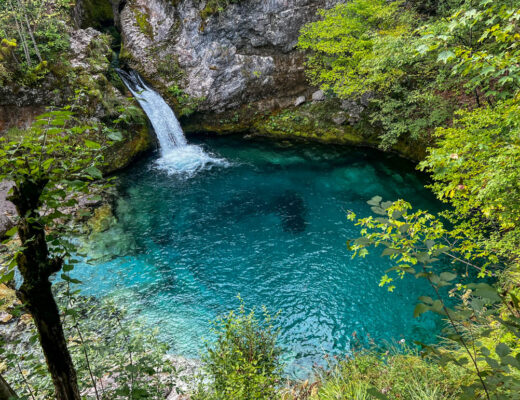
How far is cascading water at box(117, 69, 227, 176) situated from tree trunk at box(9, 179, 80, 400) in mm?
14257

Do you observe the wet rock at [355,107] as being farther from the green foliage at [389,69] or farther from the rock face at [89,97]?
the rock face at [89,97]

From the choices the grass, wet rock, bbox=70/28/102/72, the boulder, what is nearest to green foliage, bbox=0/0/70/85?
wet rock, bbox=70/28/102/72

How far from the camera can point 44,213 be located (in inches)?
90.1

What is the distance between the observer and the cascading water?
16781mm

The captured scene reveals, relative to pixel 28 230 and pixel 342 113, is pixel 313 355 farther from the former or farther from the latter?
pixel 342 113

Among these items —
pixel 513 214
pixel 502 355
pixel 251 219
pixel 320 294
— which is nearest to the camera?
pixel 502 355

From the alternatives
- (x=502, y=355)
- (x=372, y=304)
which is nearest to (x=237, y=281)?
(x=372, y=304)

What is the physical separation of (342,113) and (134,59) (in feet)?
47.6

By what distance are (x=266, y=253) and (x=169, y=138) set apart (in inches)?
449

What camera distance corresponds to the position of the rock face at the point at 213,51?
1902 centimetres

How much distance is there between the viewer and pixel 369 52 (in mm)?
13461

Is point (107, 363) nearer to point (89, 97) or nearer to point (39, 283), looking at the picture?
point (39, 283)

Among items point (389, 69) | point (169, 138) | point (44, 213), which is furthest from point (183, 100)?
point (44, 213)

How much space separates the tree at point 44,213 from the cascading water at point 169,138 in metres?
14.2
